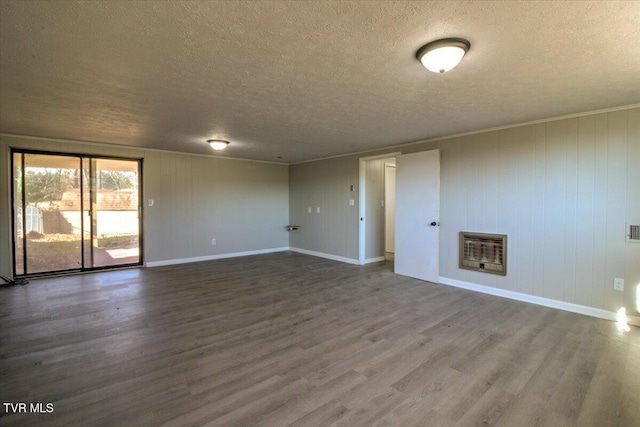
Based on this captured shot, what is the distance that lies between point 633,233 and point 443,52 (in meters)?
3.07

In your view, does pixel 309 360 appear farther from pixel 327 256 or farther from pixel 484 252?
pixel 327 256

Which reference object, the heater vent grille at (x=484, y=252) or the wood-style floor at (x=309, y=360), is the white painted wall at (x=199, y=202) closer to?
the wood-style floor at (x=309, y=360)

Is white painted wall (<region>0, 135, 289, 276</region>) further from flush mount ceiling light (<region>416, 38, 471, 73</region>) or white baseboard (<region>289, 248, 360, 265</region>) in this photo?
flush mount ceiling light (<region>416, 38, 471, 73</region>)

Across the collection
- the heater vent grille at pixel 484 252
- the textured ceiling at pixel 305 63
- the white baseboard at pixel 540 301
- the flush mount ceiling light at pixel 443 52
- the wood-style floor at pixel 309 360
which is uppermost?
the textured ceiling at pixel 305 63

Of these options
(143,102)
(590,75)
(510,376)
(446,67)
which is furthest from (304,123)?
(510,376)

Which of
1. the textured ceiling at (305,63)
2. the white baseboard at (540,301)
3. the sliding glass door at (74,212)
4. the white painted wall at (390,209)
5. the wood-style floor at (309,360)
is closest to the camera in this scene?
the textured ceiling at (305,63)

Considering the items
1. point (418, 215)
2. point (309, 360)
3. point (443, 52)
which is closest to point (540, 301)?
point (418, 215)

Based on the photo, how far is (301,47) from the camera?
2.00 meters

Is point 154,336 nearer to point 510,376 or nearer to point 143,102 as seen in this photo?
point 143,102

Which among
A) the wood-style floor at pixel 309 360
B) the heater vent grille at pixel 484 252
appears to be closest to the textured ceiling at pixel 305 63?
the heater vent grille at pixel 484 252

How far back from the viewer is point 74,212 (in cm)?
519

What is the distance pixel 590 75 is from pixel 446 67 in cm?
139

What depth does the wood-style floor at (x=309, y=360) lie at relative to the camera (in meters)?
1.83

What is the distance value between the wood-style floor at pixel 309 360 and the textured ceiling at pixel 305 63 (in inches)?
90.4
